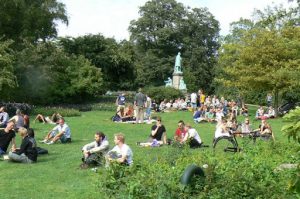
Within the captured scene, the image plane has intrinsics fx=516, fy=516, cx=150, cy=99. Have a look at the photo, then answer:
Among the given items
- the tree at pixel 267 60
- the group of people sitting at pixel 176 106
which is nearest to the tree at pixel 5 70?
the group of people sitting at pixel 176 106

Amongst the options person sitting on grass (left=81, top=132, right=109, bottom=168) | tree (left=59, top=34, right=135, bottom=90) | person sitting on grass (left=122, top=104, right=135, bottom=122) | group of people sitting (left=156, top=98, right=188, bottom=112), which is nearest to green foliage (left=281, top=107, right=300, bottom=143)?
person sitting on grass (left=81, top=132, right=109, bottom=168)

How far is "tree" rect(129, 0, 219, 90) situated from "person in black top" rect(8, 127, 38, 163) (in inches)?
2177

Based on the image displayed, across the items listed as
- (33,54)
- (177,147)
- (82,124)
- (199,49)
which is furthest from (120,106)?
(199,49)

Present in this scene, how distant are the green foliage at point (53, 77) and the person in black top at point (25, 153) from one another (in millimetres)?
20705

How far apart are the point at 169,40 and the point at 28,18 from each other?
36.7 meters

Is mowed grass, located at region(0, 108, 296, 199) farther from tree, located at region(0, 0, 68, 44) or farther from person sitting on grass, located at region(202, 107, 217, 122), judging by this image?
tree, located at region(0, 0, 68, 44)

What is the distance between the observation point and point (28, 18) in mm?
37062

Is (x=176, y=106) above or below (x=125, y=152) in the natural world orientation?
above

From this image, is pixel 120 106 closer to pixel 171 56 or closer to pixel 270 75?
pixel 270 75

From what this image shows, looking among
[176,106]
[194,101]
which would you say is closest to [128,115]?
[194,101]

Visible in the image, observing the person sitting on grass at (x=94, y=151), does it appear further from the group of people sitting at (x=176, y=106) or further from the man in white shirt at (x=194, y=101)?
the group of people sitting at (x=176, y=106)

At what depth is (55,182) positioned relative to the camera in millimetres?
10883

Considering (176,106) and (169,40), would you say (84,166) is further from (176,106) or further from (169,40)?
(169,40)

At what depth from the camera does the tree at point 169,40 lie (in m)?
69.8
